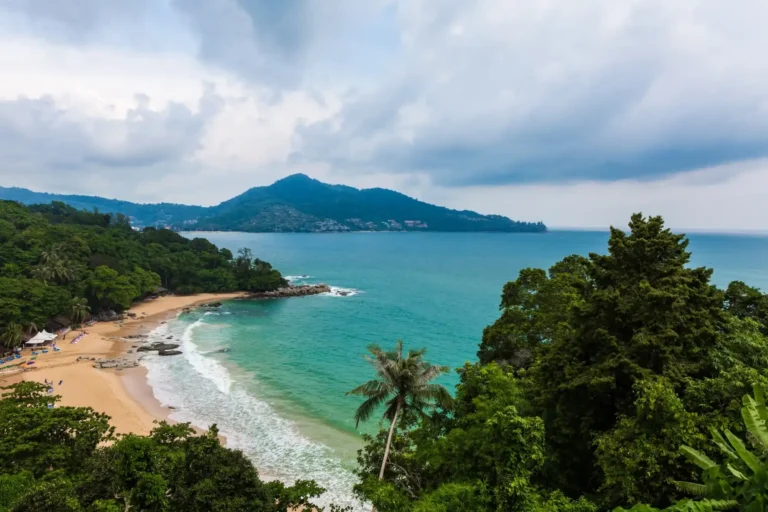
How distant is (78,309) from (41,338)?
9708 mm

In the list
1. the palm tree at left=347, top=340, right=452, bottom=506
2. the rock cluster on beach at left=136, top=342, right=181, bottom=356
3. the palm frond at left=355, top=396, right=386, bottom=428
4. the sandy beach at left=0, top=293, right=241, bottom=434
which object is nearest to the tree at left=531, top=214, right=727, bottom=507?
the palm tree at left=347, top=340, right=452, bottom=506

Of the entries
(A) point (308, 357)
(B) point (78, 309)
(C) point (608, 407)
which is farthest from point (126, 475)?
(B) point (78, 309)

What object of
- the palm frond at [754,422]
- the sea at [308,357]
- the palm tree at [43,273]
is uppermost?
the palm frond at [754,422]

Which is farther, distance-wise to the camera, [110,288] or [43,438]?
[110,288]

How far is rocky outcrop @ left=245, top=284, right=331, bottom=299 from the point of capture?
3221 inches

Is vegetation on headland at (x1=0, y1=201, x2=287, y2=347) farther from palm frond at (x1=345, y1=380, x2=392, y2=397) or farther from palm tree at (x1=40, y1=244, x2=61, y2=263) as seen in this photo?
palm frond at (x1=345, y1=380, x2=392, y2=397)

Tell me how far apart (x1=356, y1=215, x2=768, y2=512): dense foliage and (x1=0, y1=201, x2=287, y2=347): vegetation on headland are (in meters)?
49.9

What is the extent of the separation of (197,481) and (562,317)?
1940cm

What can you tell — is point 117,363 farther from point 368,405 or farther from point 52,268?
point 368,405

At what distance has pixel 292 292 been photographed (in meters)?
82.9

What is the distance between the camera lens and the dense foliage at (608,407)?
10.2 metres

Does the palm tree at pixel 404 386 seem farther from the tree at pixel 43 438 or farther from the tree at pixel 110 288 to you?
the tree at pixel 110 288

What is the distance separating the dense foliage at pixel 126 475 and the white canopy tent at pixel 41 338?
121ft

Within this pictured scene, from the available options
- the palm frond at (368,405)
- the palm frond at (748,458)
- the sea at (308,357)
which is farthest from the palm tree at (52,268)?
the palm frond at (748,458)
